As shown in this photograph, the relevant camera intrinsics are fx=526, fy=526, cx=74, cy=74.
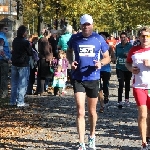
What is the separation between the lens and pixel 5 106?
42.7 feet

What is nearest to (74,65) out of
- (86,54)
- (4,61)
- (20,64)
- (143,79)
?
(86,54)

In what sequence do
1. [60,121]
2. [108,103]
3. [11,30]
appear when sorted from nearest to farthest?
1. [60,121]
2. [108,103]
3. [11,30]

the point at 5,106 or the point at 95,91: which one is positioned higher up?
the point at 95,91

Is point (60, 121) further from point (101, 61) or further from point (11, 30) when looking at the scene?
point (11, 30)

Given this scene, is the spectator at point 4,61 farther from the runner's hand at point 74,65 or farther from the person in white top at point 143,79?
the person in white top at point 143,79

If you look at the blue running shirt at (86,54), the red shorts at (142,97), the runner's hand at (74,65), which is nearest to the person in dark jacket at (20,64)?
the blue running shirt at (86,54)

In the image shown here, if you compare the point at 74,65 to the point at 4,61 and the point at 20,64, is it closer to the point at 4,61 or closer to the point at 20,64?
the point at 20,64

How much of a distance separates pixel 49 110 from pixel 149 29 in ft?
17.5

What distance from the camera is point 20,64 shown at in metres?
12.7

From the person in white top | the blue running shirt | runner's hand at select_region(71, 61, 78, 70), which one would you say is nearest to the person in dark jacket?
the blue running shirt

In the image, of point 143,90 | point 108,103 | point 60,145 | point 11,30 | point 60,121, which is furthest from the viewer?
point 11,30

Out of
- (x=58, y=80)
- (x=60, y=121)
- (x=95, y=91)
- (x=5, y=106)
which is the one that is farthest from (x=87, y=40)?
(x=58, y=80)

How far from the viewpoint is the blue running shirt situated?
25.4 ft

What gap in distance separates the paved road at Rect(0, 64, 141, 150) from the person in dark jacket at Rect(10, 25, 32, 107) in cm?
48
